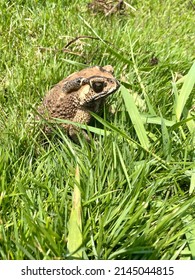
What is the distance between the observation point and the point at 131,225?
191cm

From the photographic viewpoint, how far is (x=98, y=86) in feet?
8.46

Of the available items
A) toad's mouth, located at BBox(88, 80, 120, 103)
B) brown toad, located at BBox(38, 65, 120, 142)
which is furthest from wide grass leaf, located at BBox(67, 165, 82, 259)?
toad's mouth, located at BBox(88, 80, 120, 103)

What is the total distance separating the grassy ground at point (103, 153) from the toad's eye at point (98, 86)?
14 centimetres

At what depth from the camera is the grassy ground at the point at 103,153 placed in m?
1.86

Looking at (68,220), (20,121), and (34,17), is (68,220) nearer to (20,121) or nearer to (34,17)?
(20,121)

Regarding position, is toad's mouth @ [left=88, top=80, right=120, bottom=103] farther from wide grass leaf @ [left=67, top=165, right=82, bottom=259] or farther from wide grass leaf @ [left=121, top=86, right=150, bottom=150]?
wide grass leaf @ [left=67, top=165, right=82, bottom=259]

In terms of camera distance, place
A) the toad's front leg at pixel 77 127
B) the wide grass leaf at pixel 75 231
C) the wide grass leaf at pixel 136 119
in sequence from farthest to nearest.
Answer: the toad's front leg at pixel 77 127
the wide grass leaf at pixel 136 119
the wide grass leaf at pixel 75 231

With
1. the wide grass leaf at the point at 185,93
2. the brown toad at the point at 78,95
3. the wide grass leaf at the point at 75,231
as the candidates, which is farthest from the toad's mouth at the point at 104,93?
the wide grass leaf at the point at 75,231

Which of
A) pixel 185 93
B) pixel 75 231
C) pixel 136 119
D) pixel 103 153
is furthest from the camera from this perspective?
pixel 185 93

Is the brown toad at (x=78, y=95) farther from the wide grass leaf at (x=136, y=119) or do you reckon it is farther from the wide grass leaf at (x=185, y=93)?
the wide grass leaf at (x=185, y=93)

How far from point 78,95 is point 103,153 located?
58cm

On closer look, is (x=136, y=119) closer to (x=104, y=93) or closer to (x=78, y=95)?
(x=104, y=93)

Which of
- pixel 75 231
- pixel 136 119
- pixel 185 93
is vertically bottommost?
pixel 75 231

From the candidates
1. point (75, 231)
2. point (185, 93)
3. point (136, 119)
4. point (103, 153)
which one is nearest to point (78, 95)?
point (136, 119)
